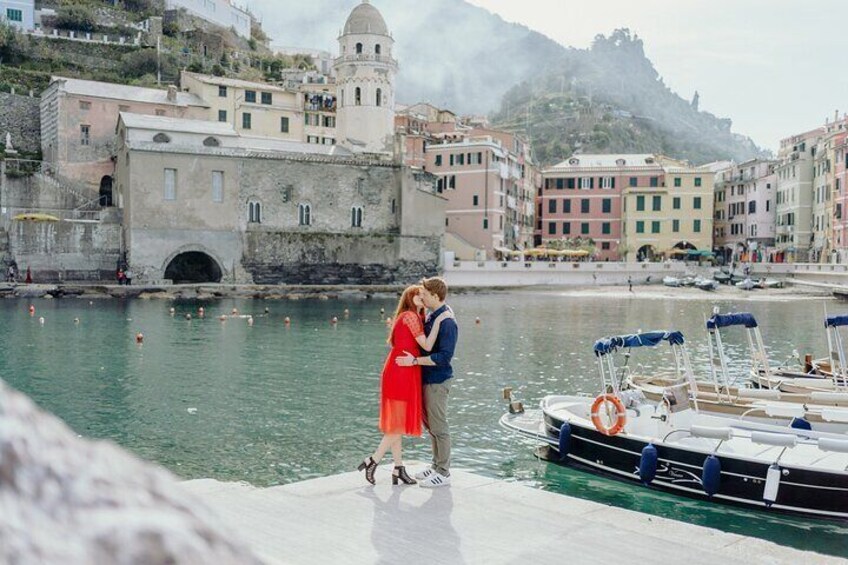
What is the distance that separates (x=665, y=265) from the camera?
2655 inches

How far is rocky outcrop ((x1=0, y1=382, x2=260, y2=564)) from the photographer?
90 centimetres

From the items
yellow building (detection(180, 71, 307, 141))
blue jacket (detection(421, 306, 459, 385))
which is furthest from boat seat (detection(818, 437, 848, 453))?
yellow building (detection(180, 71, 307, 141))

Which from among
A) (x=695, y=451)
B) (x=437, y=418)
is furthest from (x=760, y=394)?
(x=437, y=418)

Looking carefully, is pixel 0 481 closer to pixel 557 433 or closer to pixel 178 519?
pixel 178 519

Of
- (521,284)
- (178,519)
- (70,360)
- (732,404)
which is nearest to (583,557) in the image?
(178,519)

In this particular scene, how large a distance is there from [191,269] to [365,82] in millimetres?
19605

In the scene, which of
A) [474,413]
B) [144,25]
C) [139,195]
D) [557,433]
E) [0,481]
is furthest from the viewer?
[144,25]

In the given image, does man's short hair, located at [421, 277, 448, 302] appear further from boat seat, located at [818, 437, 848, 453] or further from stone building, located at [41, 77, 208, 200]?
stone building, located at [41, 77, 208, 200]

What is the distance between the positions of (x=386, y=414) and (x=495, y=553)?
2493 millimetres

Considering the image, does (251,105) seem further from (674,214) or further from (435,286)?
(435,286)

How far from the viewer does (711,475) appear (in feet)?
36.6

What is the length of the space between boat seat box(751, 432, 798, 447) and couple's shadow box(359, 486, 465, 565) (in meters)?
4.86

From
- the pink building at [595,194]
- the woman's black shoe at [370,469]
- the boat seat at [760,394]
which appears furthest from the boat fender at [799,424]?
the pink building at [595,194]

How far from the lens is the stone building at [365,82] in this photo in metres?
64.0
